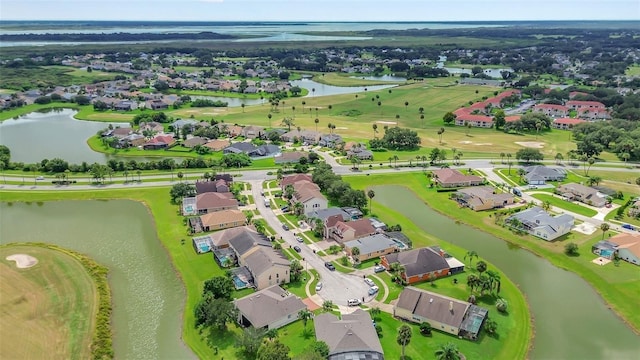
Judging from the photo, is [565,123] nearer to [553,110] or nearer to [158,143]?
[553,110]

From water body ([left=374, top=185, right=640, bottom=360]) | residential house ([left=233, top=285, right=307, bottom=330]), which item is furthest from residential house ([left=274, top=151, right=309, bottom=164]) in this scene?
residential house ([left=233, top=285, right=307, bottom=330])

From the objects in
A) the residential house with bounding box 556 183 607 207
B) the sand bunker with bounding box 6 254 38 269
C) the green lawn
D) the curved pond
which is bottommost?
the curved pond

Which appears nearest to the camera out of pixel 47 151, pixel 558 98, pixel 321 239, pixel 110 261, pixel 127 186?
pixel 110 261

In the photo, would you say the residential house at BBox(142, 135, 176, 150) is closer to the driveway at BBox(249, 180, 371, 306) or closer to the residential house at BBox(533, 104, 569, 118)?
the driveway at BBox(249, 180, 371, 306)

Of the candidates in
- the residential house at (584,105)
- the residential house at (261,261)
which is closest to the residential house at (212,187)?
the residential house at (261,261)

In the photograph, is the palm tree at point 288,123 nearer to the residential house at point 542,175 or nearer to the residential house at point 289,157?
the residential house at point 289,157

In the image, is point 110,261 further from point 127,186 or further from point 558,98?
point 558,98

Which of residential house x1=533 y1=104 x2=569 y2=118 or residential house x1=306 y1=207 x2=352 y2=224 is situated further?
residential house x1=533 y1=104 x2=569 y2=118

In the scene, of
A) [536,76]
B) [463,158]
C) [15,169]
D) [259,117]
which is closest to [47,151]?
[15,169]
